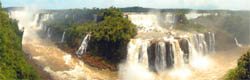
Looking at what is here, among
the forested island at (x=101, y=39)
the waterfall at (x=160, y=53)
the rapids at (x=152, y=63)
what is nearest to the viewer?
the forested island at (x=101, y=39)

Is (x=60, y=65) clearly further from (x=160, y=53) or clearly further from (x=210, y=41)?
(x=210, y=41)

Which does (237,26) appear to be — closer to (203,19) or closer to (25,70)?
(203,19)

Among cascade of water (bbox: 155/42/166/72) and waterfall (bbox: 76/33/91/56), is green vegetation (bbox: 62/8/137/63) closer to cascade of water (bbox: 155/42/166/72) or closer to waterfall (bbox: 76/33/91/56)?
waterfall (bbox: 76/33/91/56)

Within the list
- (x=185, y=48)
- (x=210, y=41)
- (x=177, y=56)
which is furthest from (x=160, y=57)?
(x=210, y=41)

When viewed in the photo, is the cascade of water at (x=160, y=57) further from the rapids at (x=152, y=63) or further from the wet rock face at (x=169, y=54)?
the wet rock face at (x=169, y=54)

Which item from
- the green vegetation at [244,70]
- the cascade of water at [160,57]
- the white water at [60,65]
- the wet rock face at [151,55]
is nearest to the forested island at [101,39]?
the green vegetation at [244,70]

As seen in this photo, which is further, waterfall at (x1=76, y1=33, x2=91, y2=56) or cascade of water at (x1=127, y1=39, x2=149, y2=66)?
waterfall at (x1=76, y1=33, x2=91, y2=56)

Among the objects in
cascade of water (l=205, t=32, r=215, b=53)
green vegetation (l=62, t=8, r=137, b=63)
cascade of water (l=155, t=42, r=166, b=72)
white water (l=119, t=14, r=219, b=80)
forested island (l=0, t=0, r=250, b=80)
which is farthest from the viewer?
cascade of water (l=205, t=32, r=215, b=53)

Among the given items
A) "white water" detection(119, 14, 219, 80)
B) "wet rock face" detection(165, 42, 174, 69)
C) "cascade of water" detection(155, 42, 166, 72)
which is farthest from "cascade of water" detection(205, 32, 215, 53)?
"cascade of water" detection(155, 42, 166, 72)

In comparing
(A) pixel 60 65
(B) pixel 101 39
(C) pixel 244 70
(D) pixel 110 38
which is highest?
(D) pixel 110 38

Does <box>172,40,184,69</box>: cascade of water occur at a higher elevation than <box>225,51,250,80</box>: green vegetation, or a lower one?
lower

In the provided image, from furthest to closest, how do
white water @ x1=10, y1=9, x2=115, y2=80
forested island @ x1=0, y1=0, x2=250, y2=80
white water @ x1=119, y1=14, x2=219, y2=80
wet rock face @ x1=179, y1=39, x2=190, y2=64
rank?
1. wet rock face @ x1=179, y1=39, x2=190, y2=64
2. white water @ x1=119, y1=14, x2=219, y2=80
3. white water @ x1=10, y1=9, x2=115, y2=80
4. forested island @ x1=0, y1=0, x2=250, y2=80
